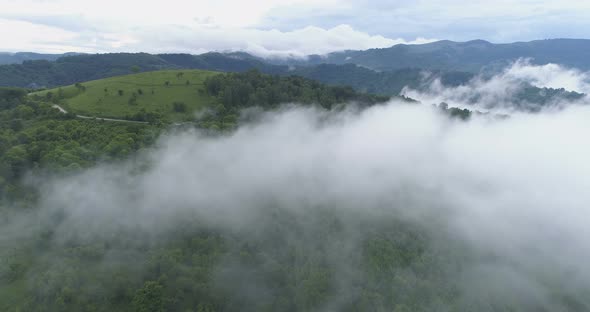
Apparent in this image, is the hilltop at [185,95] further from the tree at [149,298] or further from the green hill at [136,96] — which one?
the tree at [149,298]

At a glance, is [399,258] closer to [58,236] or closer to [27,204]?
[58,236]

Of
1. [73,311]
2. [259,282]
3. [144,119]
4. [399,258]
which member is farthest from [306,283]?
[144,119]

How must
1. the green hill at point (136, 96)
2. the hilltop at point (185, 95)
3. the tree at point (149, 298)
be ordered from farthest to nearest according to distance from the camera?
the hilltop at point (185, 95), the green hill at point (136, 96), the tree at point (149, 298)

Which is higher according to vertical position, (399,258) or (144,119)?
(144,119)

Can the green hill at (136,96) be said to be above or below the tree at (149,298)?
above

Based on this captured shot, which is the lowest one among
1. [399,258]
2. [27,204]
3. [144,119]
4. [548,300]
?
[548,300]

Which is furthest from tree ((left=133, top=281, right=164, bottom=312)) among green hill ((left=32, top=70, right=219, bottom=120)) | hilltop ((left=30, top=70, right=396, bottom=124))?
green hill ((left=32, top=70, right=219, bottom=120))

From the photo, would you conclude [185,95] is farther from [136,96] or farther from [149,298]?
[149,298]

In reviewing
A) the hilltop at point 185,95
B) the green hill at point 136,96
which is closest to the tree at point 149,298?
the hilltop at point 185,95
